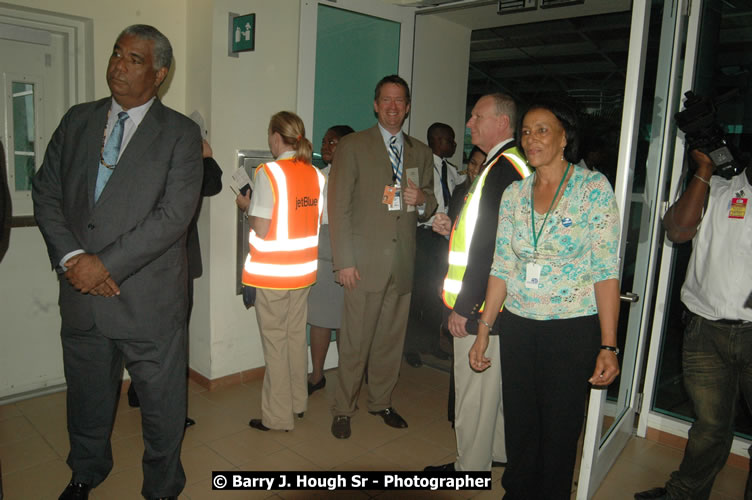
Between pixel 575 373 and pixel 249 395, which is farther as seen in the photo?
pixel 249 395

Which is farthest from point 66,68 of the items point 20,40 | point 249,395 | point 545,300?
point 545,300

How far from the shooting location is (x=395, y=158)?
9.80 feet

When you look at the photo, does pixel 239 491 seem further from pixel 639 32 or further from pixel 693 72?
pixel 693 72

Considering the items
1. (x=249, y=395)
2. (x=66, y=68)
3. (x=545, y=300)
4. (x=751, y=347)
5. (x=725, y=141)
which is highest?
(x=66, y=68)

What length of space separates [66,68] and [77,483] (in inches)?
89.7

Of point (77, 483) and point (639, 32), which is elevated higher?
point (639, 32)

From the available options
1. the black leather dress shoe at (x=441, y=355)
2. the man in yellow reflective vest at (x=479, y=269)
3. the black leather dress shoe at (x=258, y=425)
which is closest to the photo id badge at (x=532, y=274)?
the man in yellow reflective vest at (x=479, y=269)

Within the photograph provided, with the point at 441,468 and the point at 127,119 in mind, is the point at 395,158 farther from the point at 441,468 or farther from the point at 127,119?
the point at 441,468

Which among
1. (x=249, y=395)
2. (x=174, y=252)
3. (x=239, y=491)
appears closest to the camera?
(x=174, y=252)

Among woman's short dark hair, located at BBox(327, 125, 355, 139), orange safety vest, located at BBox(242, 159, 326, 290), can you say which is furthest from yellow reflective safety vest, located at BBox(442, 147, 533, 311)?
woman's short dark hair, located at BBox(327, 125, 355, 139)

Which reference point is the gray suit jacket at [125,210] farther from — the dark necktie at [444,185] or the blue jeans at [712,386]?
the dark necktie at [444,185]

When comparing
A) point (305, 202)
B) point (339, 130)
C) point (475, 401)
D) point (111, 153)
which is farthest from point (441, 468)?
point (339, 130)

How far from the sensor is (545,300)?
1.87 m

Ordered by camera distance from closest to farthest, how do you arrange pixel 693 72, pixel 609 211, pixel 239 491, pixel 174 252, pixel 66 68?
pixel 609 211 → pixel 174 252 → pixel 239 491 → pixel 693 72 → pixel 66 68
